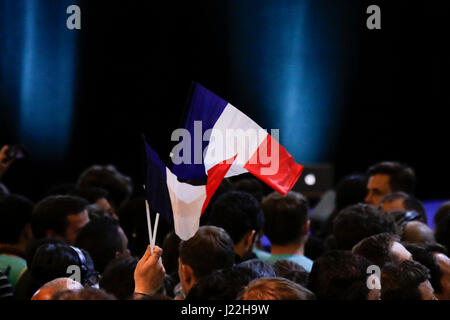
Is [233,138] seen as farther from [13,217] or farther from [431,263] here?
[13,217]

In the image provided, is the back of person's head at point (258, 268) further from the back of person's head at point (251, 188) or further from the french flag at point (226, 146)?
the back of person's head at point (251, 188)

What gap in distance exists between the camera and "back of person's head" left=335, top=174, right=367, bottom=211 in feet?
18.0

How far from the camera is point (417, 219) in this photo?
4.43 metres

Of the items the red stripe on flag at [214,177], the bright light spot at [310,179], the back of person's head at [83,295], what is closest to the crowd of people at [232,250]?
the back of person's head at [83,295]

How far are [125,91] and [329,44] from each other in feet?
8.00

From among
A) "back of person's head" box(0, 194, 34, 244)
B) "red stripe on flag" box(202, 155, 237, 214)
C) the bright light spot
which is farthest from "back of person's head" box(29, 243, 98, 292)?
the bright light spot

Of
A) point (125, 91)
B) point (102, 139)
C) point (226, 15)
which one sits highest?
point (226, 15)

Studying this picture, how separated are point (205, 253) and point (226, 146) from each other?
47 cm

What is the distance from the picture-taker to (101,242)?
3.72 meters

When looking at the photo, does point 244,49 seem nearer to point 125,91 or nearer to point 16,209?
point 125,91

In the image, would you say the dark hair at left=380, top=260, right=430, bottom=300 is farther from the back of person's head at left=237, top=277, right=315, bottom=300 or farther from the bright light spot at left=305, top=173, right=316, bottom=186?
the bright light spot at left=305, top=173, right=316, bottom=186
